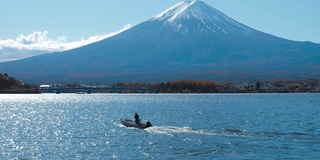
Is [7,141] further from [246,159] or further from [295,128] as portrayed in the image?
[295,128]

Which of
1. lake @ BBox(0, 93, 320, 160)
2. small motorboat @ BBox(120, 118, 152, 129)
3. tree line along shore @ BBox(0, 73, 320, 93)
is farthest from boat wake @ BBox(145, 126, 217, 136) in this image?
tree line along shore @ BBox(0, 73, 320, 93)

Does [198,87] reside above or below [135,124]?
above

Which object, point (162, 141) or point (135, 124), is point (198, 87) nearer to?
point (135, 124)

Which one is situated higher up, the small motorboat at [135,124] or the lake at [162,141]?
the small motorboat at [135,124]

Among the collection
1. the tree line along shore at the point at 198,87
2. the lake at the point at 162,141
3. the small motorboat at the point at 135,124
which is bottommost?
the lake at the point at 162,141

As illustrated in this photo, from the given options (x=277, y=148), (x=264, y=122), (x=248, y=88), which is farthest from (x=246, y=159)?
(x=248, y=88)

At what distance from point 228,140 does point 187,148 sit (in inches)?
153

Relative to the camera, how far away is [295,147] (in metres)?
30.0

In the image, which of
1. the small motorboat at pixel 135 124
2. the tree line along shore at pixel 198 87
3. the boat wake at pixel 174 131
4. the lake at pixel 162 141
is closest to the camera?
the lake at pixel 162 141

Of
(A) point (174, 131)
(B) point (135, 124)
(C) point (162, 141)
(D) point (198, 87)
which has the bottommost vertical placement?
(C) point (162, 141)

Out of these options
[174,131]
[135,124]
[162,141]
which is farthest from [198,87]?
[162,141]

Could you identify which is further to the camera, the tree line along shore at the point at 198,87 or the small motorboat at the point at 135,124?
the tree line along shore at the point at 198,87

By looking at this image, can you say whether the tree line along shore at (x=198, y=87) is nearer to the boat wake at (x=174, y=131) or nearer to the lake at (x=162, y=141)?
the lake at (x=162, y=141)

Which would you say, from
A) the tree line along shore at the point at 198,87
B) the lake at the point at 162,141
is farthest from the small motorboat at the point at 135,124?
the tree line along shore at the point at 198,87
